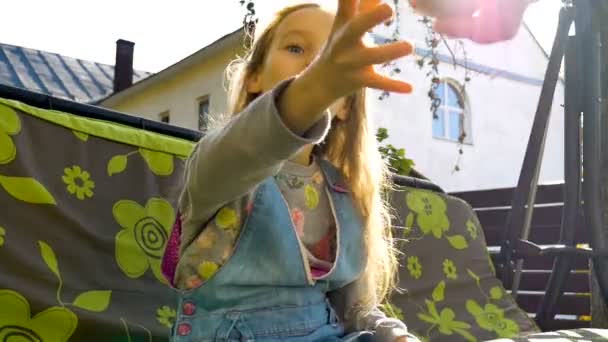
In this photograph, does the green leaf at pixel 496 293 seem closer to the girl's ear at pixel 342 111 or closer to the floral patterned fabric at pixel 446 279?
the floral patterned fabric at pixel 446 279

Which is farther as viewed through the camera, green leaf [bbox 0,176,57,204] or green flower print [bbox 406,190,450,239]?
green flower print [bbox 406,190,450,239]

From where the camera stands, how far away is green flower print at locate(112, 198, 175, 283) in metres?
1.50

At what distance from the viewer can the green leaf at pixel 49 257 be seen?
1372mm

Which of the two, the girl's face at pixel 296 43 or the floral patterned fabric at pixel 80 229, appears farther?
the floral patterned fabric at pixel 80 229

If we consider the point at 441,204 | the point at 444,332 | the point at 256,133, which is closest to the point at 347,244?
the point at 256,133

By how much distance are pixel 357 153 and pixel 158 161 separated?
0.61 m

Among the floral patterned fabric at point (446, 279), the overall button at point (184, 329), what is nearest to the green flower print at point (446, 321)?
the floral patterned fabric at point (446, 279)

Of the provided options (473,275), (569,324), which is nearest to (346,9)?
(473,275)

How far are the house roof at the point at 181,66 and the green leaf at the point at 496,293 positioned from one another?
6404 millimetres

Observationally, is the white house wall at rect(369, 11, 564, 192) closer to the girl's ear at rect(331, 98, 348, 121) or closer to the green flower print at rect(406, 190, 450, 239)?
the green flower print at rect(406, 190, 450, 239)

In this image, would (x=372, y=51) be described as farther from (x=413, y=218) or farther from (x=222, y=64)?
(x=222, y=64)

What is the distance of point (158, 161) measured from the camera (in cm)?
166

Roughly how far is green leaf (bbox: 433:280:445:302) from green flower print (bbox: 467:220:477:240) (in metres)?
0.32

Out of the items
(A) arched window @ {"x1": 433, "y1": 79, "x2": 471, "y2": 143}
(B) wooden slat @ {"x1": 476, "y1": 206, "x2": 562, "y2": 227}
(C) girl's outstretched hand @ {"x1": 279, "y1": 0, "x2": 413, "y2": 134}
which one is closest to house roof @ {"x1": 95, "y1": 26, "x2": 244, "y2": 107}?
(A) arched window @ {"x1": 433, "y1": 79, "x2": 471, "y2": 143}
